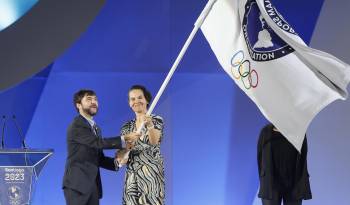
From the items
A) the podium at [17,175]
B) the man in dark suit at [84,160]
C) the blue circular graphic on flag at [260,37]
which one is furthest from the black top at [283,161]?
the podium at [17,175]

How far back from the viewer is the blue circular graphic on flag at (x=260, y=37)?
4.32m

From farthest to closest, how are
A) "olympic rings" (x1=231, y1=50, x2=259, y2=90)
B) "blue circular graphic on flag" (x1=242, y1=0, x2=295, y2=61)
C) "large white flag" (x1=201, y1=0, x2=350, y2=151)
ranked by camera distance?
"olympic rings" (x1=231, y1=50, x2=259, y2=90) < "blue circular graphic on flag" (x1=242, y1=0, x2=295, y2=61) < "large white flag" (x1=201, y1=0, x2=350, y2=151)

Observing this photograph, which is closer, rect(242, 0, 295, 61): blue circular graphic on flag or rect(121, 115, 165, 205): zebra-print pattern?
rect(242, 0, 295, 61): blue circular graphic on flag

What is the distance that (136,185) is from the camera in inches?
183

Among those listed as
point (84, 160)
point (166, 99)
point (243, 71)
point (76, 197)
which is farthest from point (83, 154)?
point (166, 99)

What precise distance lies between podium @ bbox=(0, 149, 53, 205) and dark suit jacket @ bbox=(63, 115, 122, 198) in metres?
0.37

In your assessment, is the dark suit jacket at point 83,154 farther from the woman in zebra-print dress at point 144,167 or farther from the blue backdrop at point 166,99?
the blue backdrop at point 166,99

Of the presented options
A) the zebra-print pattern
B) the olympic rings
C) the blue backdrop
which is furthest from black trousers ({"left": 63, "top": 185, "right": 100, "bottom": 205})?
the blue backdrop

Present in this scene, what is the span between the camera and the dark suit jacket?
4488 millimetres

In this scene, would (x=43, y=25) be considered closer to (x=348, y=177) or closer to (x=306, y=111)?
(x=306, y=111)

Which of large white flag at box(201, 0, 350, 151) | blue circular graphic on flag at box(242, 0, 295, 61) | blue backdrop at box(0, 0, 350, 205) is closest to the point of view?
large white flag at box(201, 0, 350, 151)

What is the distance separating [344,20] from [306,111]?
2.53 m

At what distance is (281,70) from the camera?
432 centimetres

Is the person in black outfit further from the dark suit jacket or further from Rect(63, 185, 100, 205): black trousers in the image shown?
Rect(63, 185, 100, 205): black trousers
